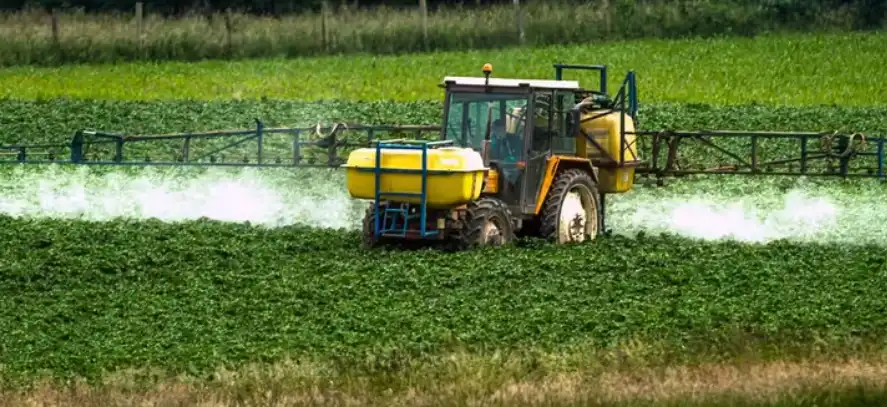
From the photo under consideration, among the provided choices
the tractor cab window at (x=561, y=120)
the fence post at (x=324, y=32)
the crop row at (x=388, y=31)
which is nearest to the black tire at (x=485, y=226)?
the tractor cab window at (x=561, y=120)

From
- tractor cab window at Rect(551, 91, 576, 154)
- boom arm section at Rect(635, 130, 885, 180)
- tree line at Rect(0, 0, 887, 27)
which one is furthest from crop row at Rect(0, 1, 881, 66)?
tractor cab window at Rect(551, 91, 576, 154)

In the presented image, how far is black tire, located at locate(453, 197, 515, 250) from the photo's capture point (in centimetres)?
1725

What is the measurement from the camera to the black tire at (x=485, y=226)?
17.2 meters

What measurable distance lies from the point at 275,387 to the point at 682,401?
249 centimetres

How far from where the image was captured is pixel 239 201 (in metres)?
22.0

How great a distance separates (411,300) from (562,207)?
11.5 ft

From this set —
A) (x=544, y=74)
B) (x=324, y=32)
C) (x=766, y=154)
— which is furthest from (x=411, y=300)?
(x=324, y=32)

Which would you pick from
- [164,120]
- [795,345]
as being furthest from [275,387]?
[164,120]

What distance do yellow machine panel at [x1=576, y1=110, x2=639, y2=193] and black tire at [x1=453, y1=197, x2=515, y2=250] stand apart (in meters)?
1.76

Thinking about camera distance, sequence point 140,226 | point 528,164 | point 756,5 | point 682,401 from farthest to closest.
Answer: point 756,5 < point 140,226 < point 528,164 < point 682,401

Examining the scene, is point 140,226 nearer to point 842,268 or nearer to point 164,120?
point 842,268

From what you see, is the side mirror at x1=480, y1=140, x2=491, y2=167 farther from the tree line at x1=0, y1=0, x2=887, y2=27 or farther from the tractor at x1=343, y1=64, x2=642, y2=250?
the tree line at x1=0, y1=0, x2=887, y2=27

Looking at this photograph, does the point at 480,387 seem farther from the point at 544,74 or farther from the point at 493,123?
the point at 544,74

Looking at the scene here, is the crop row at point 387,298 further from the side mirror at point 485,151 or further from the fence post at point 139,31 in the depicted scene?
the fence post at point 139,31
